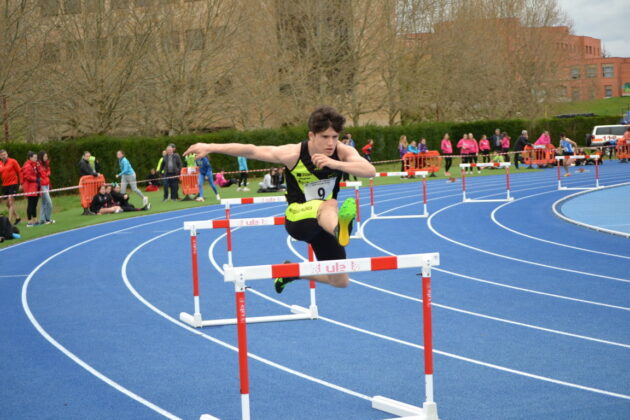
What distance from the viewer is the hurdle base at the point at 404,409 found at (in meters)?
5.14

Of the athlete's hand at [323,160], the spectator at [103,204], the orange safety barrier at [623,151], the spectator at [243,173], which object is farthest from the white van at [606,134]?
the athlete's hand at [323,160]

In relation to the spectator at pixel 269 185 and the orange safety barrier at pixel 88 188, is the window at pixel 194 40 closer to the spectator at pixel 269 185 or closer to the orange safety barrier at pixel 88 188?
the spectator at pixel 269 185

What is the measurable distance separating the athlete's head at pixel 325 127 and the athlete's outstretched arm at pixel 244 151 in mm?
271

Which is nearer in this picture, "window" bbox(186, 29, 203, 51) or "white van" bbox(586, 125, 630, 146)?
"window" bbox(186, 29, 203, 51)

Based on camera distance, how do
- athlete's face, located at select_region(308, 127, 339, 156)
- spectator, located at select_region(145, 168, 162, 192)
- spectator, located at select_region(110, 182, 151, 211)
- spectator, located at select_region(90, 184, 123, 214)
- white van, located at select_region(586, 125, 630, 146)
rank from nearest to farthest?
athlete's face, located at select_region(308, 127, 339, 156) < spectator, located at select_region(90, 184, 123, 214) < spectator, located at select_region(110, 182, 151, 211) < spectator, located at select_region(145, 168, 162, 192) < white van, located at select_region(586, 125, 630, 146)

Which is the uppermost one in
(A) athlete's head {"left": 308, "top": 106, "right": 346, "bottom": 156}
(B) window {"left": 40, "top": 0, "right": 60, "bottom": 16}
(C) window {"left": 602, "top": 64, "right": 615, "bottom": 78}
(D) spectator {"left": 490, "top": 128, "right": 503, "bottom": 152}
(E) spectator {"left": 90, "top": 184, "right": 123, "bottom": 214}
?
(C) window {"left": 602, "top": 64, "right": 615, "bottom": 78}

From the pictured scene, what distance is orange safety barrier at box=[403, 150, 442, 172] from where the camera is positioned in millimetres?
31609

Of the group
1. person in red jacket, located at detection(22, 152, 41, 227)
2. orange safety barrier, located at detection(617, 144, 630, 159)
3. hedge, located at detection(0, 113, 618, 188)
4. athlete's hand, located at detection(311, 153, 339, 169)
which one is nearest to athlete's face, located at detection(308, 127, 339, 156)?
athlete's hand, located at detection(311, 153, 339, 169)

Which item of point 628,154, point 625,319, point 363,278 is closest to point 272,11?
point 628,154

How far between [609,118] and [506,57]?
8298 millimetres

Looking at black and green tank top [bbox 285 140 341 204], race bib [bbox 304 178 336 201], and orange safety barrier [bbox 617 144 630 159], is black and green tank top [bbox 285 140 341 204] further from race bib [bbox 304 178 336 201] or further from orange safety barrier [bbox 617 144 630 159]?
orange safety barrier [bbox 617 144 630 159]

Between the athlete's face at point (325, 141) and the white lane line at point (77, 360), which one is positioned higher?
the athlete's face at point (325, 141)

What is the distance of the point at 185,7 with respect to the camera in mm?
34938

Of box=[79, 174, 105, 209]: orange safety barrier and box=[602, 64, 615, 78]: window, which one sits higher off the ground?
box=[602, 64, 615, 78]: window
